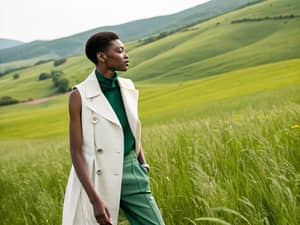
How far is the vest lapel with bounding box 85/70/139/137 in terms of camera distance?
13.1 feet

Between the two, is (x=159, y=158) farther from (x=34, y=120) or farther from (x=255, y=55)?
(x=255, y=55)

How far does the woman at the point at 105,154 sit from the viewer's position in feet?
13.0

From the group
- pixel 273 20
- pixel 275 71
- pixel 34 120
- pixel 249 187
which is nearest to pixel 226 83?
pixel 275 71

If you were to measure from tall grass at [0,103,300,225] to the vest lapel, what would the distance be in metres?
0.72

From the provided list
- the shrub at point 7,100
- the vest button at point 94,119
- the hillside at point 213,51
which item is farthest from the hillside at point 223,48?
the vest button at point 94,119

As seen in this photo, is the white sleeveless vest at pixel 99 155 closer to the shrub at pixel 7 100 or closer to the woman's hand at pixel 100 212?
the woman's hand at pixel 100 212

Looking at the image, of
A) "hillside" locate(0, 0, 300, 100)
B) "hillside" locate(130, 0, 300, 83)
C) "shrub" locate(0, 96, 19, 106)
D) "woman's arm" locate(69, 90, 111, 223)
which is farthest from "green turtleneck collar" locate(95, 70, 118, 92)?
"shrub" locate(0, 96, 19, 106)

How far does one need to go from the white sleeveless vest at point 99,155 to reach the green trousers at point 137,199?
0.33 feet

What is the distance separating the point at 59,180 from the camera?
25.2 ft

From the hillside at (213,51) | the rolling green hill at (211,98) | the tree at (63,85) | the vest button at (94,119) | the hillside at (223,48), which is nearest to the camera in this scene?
the vest button at (94,119)

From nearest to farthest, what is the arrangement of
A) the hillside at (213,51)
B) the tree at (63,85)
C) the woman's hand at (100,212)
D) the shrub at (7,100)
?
the woman's hand at (100,212) → the hillside at (213,51) → the shrub at (7,100) → the tree at (63,85)

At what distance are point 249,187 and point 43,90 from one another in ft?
400

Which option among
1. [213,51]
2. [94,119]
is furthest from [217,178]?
[213,51]

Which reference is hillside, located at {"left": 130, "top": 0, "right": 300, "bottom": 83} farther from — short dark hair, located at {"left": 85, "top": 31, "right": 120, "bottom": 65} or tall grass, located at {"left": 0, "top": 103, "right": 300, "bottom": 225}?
short dark hair, located at {"left": 85, "top": 31, "right": 120, "bottom": 65}
